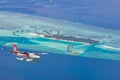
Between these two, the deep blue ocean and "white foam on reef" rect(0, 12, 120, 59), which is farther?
"white foam on reef" rect(0, 12, 120, 59)

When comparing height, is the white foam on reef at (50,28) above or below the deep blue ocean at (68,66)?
above

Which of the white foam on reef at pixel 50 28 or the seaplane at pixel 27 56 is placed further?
the white foam on reef at pixel 50 28

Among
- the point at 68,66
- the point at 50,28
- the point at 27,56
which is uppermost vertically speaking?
the point at 50,28

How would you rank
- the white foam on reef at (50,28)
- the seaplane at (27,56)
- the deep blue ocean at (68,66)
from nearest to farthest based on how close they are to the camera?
the deep blue ocean at (68,66), the seaplane at (27,56), the white foam on reef at (50,28)

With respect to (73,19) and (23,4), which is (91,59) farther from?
(23,4)

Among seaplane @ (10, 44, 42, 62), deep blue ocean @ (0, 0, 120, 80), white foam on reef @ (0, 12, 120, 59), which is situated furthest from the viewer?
white foam on reef @ (0, 12, 120, 59)

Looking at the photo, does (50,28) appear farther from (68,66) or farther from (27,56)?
(68,66)

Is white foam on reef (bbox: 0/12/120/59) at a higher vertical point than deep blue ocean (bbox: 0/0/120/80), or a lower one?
higher

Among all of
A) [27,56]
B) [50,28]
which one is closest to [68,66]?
[27,56]

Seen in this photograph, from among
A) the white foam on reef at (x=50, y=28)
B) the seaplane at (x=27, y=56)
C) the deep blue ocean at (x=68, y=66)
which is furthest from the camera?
the white foam on reef at (x=50, y=28)
